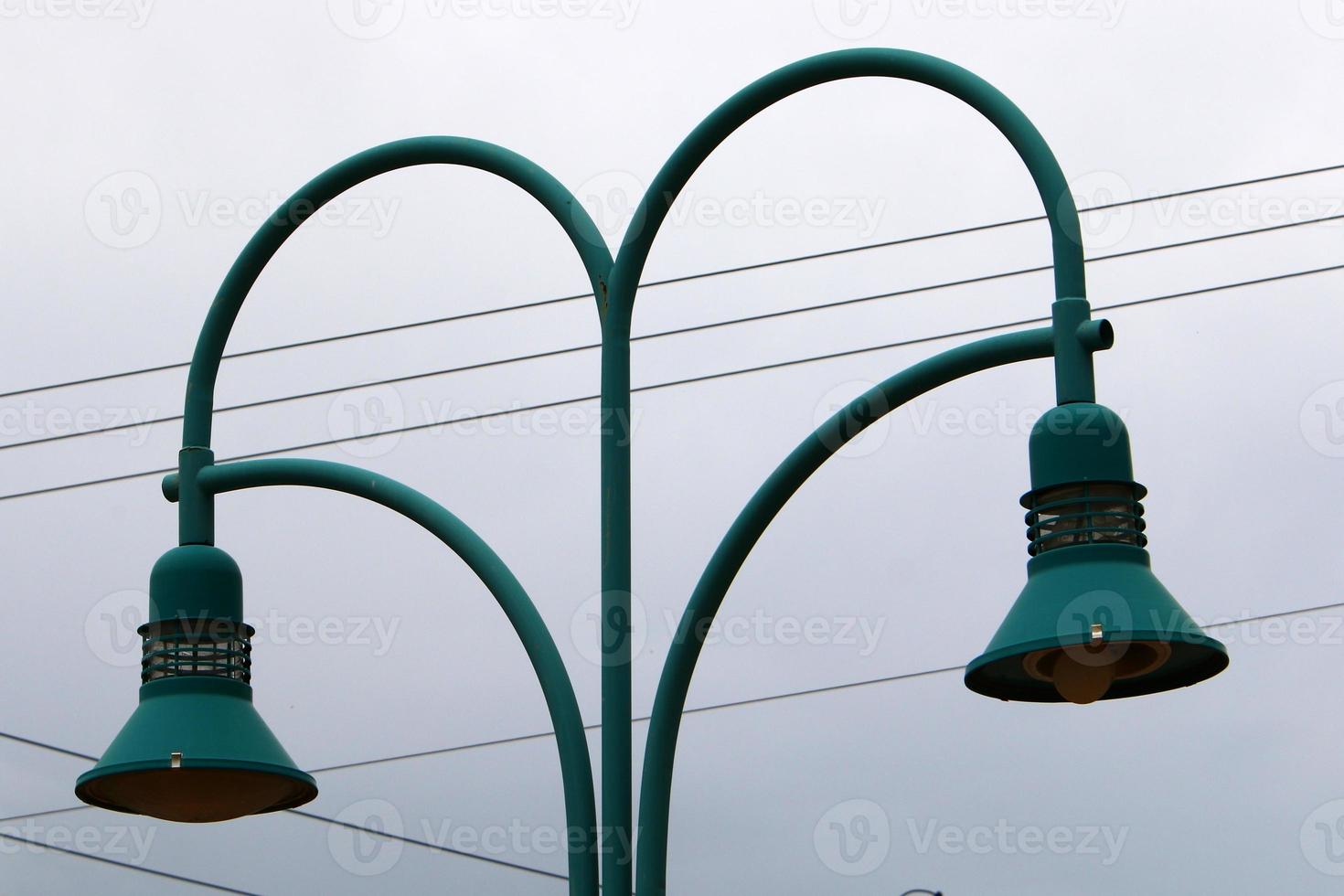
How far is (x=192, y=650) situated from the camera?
5602 mm

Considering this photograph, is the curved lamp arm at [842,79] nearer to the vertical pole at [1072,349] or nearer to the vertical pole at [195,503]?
the vertical pole at [1072,349]

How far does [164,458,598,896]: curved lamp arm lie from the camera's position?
5.04 meters

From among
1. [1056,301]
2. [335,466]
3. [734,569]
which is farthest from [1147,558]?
[335,466]

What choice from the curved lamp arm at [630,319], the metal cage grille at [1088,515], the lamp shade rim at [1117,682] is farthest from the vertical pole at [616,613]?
the metal cage grille at [1088,515]

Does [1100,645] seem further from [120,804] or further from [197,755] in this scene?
[120,804]

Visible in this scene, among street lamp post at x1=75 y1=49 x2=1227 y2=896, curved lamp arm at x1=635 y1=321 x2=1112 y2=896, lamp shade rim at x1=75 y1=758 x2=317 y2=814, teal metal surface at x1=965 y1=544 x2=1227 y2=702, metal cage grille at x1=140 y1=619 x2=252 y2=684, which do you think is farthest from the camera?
metal cage grille at x1=140 y1=619 x2=252 y2=684

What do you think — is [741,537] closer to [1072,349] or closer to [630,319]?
[630,319]

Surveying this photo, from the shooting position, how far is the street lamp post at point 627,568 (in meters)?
4.73

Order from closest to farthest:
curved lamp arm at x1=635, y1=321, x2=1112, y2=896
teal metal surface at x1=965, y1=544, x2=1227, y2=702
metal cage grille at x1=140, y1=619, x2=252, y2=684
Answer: teal metal surface at x1=965, y1=544, x2=1227, y2=702 < curved lamp arm at x1=635, y1=321, x2=1112, y2=896 < metal cage grille at x1=140, y1=619, x2=252, y2=684

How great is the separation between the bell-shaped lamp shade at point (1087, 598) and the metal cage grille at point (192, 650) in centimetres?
235

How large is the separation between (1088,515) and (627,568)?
4.43ft

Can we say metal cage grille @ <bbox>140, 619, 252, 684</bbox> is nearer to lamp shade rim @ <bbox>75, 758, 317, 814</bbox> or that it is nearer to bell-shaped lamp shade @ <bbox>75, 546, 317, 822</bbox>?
bell-shaped lamp shade @ <bbox>75, 546, 317, 822</bbox>

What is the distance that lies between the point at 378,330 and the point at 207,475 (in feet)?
21.2

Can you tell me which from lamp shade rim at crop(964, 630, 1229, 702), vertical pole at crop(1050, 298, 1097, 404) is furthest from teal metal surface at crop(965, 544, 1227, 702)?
vertical pole at crop(1050, 298, 1097, 404)
